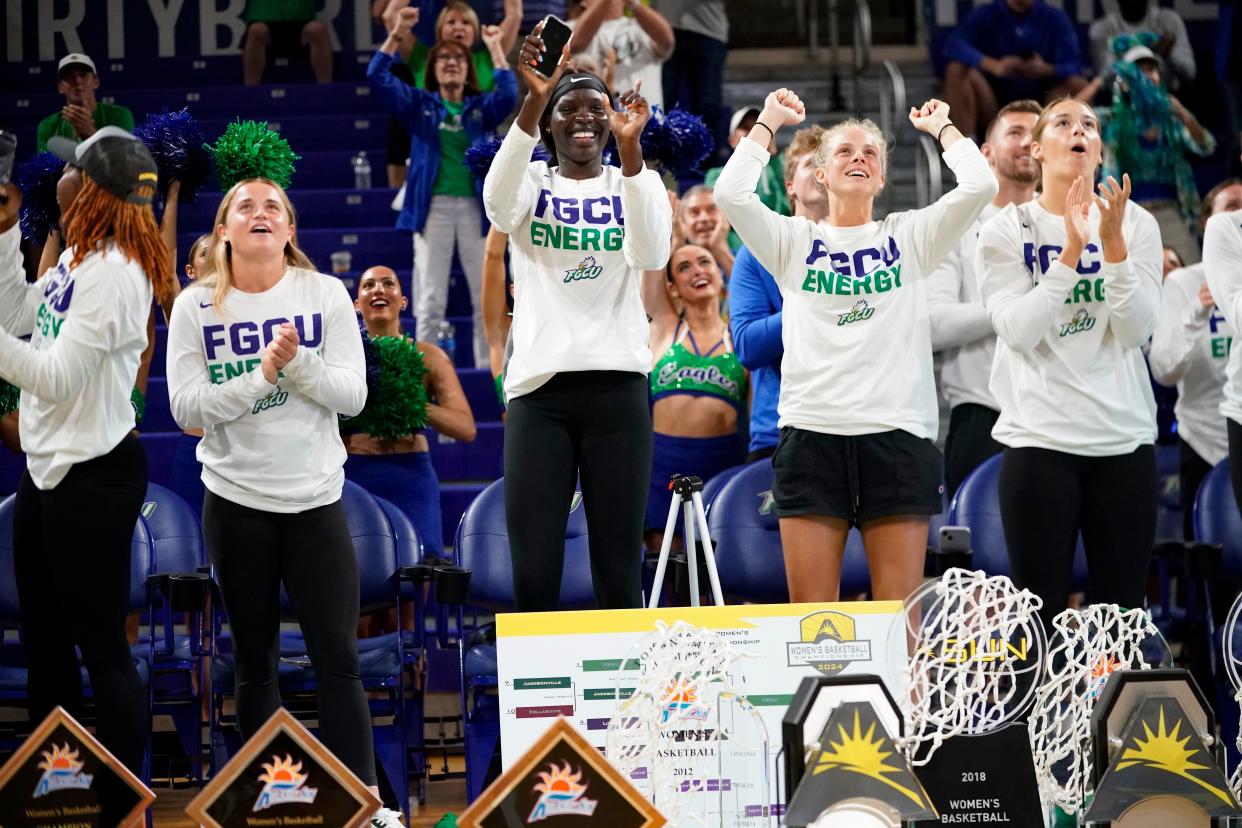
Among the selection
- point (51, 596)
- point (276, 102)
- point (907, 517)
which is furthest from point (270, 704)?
point (276, 102)

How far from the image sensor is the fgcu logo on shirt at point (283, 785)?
9.17 ft

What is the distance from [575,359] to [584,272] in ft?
0.76

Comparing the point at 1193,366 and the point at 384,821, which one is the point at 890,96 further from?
the point at 384,821

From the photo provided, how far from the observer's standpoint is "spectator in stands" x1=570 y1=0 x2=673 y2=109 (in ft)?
26.6

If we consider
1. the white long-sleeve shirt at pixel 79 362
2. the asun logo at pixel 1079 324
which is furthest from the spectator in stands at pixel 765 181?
the white long-sleeve shirt at pixel 79 362

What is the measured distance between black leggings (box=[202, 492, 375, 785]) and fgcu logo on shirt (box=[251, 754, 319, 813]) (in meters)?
0.82

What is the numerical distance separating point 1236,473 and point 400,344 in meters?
2.63

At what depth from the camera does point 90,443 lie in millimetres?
3674

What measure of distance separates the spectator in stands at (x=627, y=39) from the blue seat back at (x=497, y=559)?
12.7 ft

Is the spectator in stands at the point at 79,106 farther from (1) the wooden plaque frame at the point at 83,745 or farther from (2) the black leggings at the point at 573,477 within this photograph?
(1) the wooden plaque frame at the point at 83,745

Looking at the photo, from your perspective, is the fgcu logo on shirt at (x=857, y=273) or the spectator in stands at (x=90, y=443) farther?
the fgcu logo on shirt at (x=857, y=273)

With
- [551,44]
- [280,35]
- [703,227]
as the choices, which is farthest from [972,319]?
[280,35]

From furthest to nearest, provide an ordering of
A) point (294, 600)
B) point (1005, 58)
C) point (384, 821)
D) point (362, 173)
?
point (362, 173) < point (1005, 58) < point (294, 600) < point (384, 821)

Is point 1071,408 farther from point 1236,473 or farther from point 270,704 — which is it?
point 270,704
